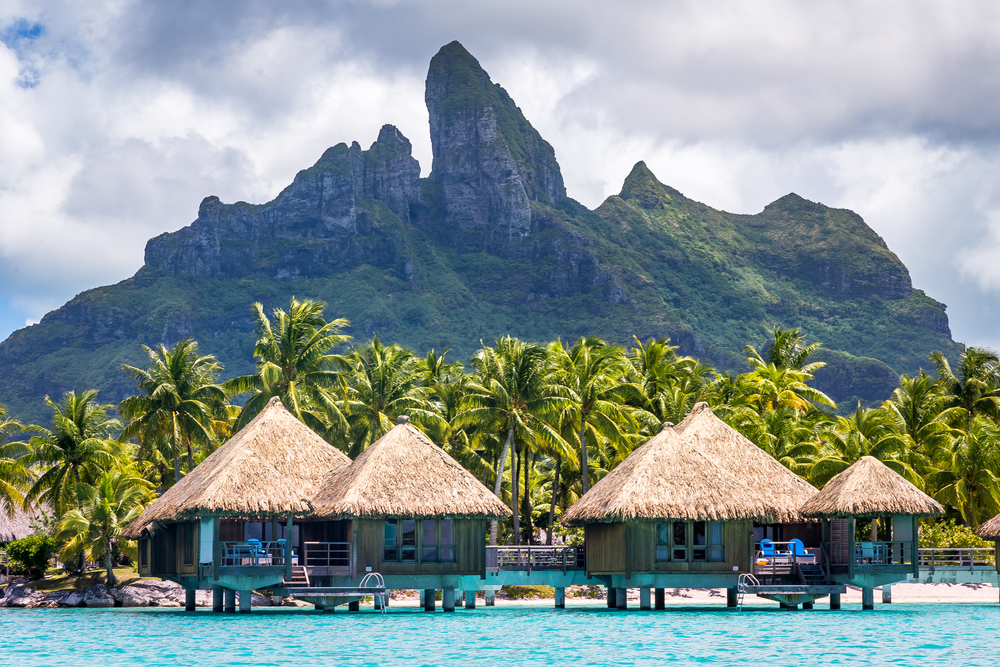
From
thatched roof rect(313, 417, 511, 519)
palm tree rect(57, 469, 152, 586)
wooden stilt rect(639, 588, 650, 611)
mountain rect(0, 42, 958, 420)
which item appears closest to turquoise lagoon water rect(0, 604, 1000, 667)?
wooden stilt rect(639, 588, 650, 611)

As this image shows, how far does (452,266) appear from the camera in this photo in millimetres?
183125

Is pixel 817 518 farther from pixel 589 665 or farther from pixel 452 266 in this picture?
pixel 452 266

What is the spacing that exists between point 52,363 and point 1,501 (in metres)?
114

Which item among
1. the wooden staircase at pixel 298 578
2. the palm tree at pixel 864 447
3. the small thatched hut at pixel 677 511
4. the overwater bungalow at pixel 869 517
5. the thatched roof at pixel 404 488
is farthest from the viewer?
the palm tree at pixel 864 447

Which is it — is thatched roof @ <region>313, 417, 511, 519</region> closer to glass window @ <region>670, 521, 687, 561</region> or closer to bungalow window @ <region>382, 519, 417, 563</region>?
bungalow window @ <region>382, 519, 417, 563</region>

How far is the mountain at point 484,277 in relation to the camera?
158 metres

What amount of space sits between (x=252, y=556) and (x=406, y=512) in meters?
4.04

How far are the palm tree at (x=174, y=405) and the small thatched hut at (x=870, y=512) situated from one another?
71.8ft

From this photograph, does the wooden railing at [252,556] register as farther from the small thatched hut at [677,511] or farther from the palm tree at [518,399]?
the palm tree at [518,399]

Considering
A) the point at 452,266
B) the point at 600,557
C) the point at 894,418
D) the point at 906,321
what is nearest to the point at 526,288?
the point at 452,266

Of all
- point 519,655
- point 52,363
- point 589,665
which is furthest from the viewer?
point 52,363

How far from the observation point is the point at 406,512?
31500 millimetres

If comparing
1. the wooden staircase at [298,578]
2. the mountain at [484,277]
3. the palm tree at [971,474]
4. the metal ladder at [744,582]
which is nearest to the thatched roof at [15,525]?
the wooden staircase at [298,578]

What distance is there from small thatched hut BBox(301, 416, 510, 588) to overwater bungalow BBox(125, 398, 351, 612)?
1006 mm
